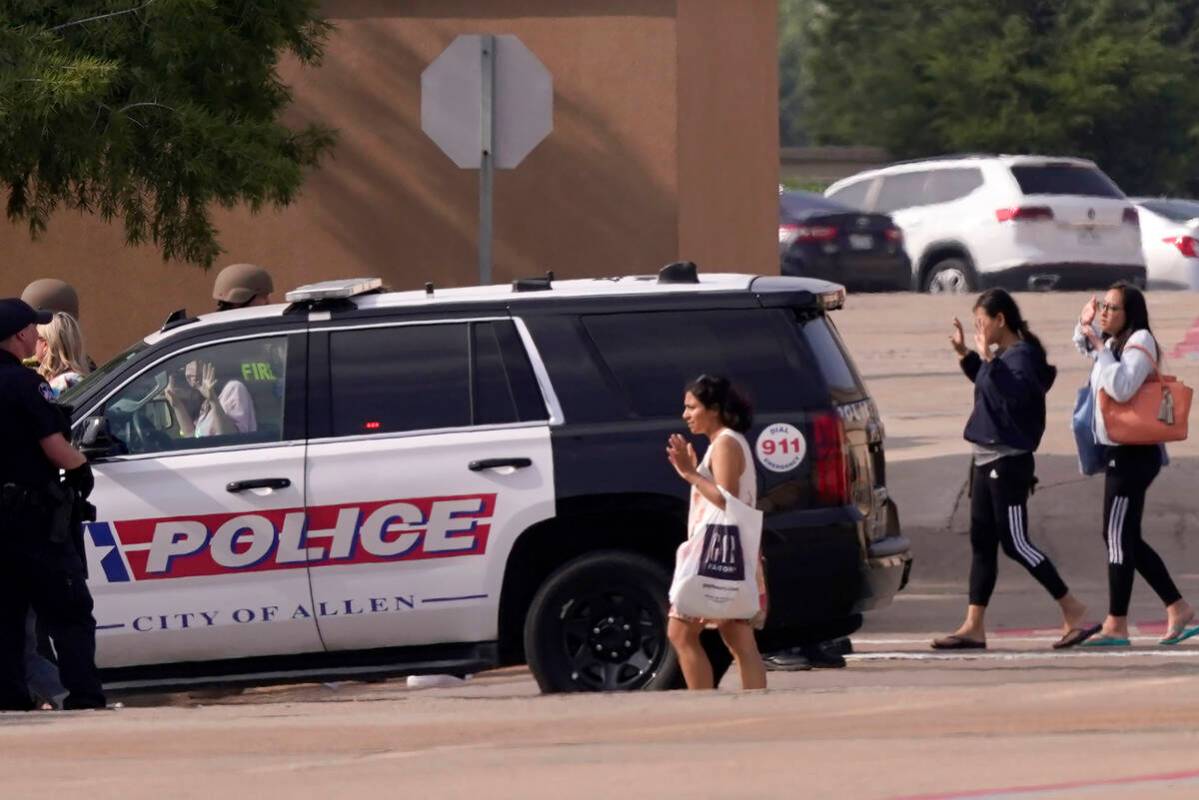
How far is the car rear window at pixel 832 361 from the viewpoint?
8938 millimetres

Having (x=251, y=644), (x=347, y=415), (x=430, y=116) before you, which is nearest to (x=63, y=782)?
(x=251, y=644)

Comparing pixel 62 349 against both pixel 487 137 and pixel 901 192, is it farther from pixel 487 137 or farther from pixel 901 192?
pixel 901 192

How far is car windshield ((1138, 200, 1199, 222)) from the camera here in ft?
94.5

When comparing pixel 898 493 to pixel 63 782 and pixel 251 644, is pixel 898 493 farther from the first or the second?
pixel 63 782

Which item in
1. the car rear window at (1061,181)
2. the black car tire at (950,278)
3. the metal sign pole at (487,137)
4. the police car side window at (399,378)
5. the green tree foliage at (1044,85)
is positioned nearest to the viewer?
the police car side window at (399,378)

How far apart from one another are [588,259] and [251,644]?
26.0 ft

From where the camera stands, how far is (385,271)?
647 inches

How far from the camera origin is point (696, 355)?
8.88 metres

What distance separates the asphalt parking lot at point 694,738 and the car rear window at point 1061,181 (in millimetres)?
15372

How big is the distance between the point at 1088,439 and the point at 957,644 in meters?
1.27

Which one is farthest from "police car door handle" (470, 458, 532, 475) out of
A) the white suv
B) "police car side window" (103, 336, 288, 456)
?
the white suv

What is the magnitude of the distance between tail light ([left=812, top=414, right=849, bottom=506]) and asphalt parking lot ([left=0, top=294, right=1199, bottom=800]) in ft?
2.64

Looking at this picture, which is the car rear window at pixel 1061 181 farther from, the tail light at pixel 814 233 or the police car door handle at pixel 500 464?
the police car door handle at pixel 500 464

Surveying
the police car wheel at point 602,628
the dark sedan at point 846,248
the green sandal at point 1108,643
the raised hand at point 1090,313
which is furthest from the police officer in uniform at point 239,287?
the dark sedan at point 846,248
